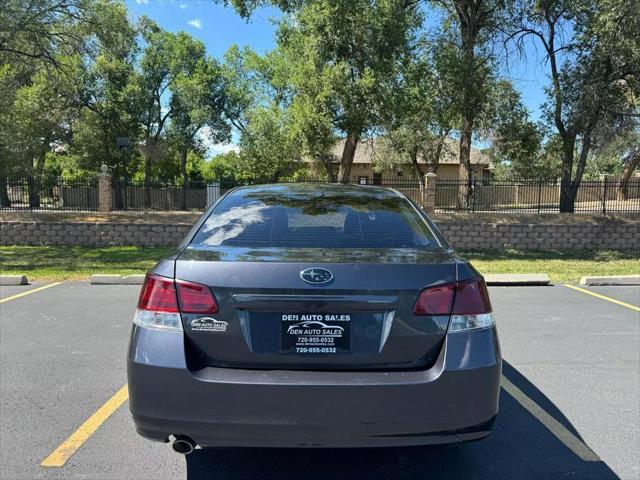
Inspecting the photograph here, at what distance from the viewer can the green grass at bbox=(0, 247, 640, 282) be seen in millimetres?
11422

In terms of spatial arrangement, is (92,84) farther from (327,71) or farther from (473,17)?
(473,17)

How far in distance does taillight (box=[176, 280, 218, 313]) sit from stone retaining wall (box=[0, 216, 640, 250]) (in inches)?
549

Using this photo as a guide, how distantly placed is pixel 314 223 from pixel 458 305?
1.10 m

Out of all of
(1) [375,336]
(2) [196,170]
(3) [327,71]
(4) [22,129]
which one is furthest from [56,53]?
(2) [196,170]

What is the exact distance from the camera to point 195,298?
8.57 ft

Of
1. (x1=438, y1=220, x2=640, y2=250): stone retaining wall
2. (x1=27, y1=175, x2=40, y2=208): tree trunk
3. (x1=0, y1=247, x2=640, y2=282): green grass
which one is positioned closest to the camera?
(x1=0, y1=247, x2=640, y2=282): green grass

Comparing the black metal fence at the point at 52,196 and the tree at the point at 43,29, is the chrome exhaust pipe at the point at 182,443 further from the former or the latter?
the black metal fence at the point at 52,196

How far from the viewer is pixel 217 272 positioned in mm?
2629

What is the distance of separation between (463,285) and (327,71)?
14.1 m

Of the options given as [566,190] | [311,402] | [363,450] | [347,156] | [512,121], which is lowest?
[363,450]

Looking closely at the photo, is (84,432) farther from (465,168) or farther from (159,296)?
(465,168)

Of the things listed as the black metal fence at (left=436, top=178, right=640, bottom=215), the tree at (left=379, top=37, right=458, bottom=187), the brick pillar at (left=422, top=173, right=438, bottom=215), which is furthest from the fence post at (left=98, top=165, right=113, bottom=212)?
the black metal fence at (left=436, top=178, right=640, bottom=215)

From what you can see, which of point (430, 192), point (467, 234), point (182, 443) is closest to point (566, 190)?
point (467, 234)

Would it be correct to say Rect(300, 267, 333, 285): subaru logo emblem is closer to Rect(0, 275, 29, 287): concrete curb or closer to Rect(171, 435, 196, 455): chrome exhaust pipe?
Rect(171, 435, 196, 455): chrome exhaust pipe
